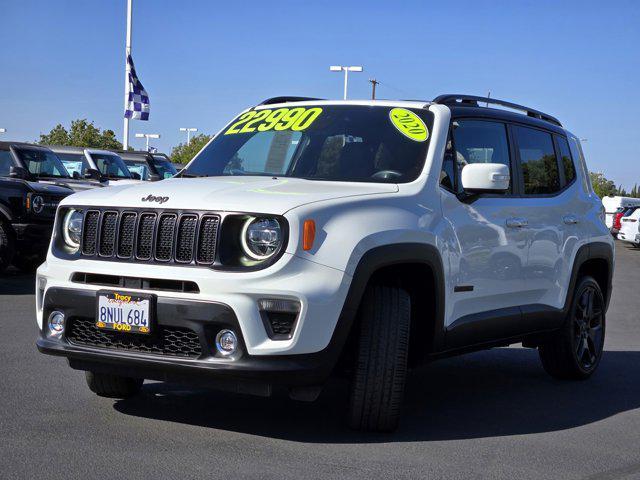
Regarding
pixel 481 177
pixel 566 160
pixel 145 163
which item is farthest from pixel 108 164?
pixel 481 177

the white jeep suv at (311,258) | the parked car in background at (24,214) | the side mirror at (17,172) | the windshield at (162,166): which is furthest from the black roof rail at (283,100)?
the windshield at (162,166)

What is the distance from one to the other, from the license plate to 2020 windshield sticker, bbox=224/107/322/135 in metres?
1.84

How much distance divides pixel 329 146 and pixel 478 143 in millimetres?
1008

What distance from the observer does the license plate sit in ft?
16.1

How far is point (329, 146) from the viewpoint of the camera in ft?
20.1

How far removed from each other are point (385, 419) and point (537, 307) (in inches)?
77.0

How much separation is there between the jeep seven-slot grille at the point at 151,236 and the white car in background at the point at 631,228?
102ft

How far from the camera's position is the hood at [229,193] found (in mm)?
4930

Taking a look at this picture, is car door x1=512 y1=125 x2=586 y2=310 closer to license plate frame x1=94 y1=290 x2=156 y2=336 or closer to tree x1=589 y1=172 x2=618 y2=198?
license plate frame x1=94 y1=290 x2=156 y2=336

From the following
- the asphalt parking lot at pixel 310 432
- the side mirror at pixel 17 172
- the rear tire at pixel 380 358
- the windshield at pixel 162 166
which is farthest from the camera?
the windshield at pixel 162 166

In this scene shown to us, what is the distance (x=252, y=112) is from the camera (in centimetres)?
697

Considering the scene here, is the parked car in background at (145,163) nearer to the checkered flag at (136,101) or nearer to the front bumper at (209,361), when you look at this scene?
the checkered flag at (136,101)

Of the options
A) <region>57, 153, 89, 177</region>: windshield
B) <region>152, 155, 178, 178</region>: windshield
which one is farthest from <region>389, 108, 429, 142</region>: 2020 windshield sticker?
<region>152, 155, 178, 178</region>: windshield

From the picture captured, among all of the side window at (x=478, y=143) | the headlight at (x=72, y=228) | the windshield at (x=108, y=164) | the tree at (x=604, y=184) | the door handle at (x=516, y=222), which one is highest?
the side window at (x=478, y=143)
